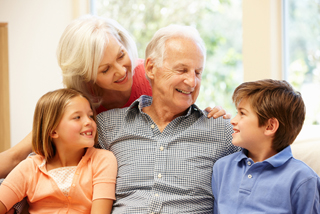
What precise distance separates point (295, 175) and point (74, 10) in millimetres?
2945

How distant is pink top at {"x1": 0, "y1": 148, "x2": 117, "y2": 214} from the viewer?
1.59 meters

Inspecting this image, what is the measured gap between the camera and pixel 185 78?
1.71 m

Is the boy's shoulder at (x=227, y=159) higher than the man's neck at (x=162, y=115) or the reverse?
the reverse

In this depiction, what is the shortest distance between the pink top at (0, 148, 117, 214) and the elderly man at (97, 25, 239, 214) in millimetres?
107

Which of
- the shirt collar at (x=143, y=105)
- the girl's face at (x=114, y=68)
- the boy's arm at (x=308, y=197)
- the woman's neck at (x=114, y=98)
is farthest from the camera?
the woman's neck at (x=114, y=98)

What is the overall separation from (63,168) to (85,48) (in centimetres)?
64

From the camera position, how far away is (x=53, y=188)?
160 cm

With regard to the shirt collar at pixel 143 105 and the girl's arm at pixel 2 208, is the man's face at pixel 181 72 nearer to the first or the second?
the shirt collar at pixel 143 105

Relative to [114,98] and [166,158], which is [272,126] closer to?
[166,158]

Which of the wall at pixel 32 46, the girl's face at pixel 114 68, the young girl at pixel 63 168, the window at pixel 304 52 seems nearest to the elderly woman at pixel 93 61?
the girl's face at pixel 114 68

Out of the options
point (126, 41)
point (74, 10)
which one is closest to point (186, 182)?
point (126, 41)

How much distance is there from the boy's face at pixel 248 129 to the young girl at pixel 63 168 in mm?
→ 629

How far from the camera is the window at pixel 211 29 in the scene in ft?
9.93


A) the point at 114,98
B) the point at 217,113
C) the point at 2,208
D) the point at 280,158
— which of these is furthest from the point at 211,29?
the point at 2,208
